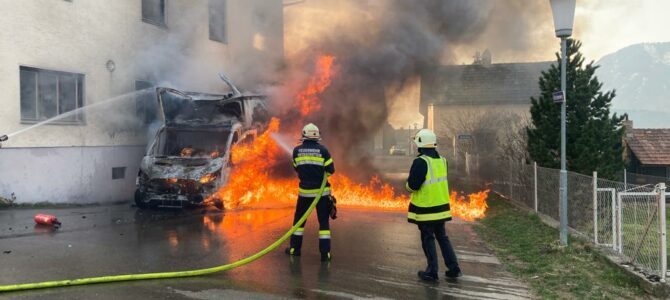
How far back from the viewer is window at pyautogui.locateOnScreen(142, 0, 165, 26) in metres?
14.6

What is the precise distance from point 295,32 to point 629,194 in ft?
47.4

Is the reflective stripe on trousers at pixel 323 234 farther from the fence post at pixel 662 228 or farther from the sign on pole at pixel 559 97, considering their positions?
the sign on pole at pixel 559 97

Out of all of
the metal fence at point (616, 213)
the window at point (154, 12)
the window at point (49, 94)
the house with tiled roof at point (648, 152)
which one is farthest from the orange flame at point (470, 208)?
the house with tiled roof at point (648, 152)

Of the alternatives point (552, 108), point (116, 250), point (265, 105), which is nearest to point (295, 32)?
point (265, 105)

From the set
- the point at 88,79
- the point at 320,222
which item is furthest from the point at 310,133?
the point at 88,79

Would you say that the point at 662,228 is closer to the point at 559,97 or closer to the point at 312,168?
the point at 559,97

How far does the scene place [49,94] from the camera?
11.9 m

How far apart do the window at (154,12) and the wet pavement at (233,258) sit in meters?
7.01

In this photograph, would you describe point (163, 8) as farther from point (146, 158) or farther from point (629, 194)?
point (629, 194)

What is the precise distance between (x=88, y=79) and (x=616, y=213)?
39.0 ft

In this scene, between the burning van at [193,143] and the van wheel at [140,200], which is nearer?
the burning van at [193,143]

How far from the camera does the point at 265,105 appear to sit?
12.9 m

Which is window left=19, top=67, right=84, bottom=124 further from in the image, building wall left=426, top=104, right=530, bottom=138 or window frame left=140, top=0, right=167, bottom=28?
building wall left=426, top=104, right=530, bottom=138

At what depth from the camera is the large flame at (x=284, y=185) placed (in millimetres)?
11195
